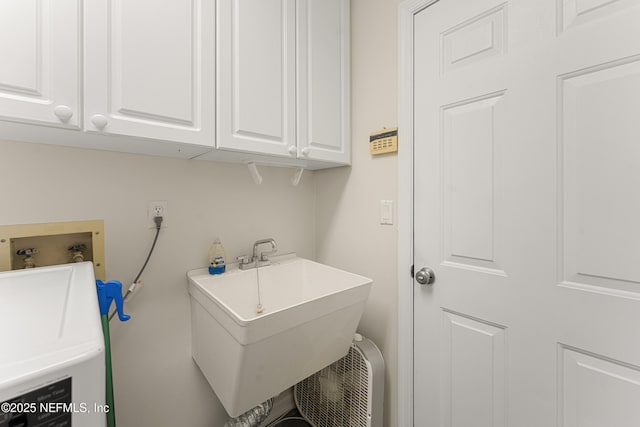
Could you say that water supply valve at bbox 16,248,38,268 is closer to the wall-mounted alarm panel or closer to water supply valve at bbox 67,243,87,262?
water supply valve at bbox 67,243,87,262

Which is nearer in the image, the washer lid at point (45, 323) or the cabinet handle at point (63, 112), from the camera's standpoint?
the washer lid at point (45, 323)

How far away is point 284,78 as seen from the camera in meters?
1.17

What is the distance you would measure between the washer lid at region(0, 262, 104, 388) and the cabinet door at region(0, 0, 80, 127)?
16.6 inches

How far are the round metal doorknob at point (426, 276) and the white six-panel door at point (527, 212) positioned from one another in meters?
0.02

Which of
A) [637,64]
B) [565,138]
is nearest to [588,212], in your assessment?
[565,138]

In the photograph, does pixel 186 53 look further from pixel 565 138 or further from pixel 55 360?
pixel 565 138

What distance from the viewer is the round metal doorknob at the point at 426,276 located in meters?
1.18

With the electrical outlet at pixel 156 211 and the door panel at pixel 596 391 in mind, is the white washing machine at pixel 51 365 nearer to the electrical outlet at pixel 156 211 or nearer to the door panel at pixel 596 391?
the electrical outlet at pixel 156 211

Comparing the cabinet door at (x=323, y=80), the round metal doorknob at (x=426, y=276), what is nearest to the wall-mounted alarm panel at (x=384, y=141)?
the cabinet door at (x=323, y=80)

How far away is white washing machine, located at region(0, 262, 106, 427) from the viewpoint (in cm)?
35

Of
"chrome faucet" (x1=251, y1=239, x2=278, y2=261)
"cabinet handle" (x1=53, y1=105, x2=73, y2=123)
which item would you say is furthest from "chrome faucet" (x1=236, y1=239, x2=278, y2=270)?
"cabinet handle" (x1=53, y1=105, x2=73, y2=123)

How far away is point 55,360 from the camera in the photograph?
380 millimetres

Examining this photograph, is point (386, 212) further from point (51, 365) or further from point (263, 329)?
point (51, 365)

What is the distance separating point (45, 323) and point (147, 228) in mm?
724
